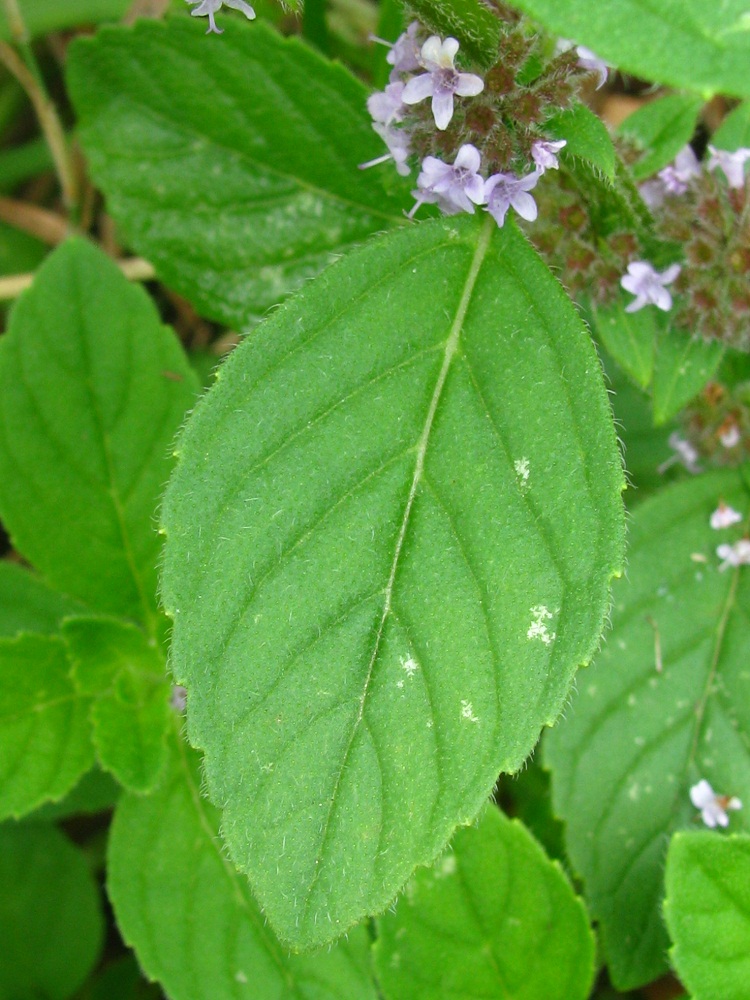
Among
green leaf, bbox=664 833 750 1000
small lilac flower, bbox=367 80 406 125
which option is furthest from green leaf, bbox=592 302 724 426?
green leaf, bbox=664 833 750 1000

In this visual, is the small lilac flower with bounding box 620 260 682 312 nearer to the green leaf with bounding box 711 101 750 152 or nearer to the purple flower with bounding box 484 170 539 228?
the purple flower with bounding box 484 170 539 228

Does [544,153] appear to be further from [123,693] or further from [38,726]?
[38,726]

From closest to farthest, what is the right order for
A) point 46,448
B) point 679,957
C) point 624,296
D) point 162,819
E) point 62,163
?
point 679,957, point 624,296, point 162,819, point 46,448, point 62,163

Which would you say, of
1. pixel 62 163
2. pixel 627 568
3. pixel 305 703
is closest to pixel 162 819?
pixel 305 703

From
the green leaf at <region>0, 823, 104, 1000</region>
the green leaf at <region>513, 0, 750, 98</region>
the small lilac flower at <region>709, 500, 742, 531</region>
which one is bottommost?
the green leaf at <region>0, 823, 104, 1000</region>

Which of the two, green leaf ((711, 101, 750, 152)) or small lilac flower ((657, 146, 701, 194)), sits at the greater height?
green leaf ((711, 101, 750, 152))

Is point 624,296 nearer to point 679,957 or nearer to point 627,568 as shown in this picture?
point 627,568

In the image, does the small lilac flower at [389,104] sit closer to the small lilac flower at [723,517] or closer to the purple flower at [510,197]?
the purple flower at [510,197]

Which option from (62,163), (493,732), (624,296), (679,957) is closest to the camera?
(493,732)
